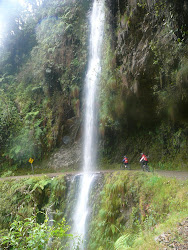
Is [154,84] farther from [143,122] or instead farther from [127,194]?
[127,194]

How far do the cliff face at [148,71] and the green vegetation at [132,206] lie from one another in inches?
192

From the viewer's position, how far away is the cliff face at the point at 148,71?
9656mm

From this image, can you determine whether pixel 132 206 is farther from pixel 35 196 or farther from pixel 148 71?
pixel 148 71

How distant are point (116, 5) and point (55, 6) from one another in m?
12.6

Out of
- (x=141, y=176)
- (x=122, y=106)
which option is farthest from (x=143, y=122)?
(x=141, y=176)

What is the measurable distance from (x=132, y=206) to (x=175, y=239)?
13.3ft

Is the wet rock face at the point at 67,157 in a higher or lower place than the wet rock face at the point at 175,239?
higher

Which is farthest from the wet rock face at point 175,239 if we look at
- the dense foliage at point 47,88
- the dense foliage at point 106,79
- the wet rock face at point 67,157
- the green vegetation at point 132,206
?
the dense foliage at point 47,88

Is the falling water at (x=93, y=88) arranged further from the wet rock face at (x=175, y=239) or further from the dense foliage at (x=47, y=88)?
the wet rock face at (x=175, y=239)

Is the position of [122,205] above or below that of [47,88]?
below

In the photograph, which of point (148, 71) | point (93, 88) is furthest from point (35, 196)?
point (148, 71)

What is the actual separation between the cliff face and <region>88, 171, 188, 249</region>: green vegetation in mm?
4888

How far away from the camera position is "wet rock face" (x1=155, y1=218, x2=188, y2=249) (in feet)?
11.9

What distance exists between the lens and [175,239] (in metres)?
3.84
